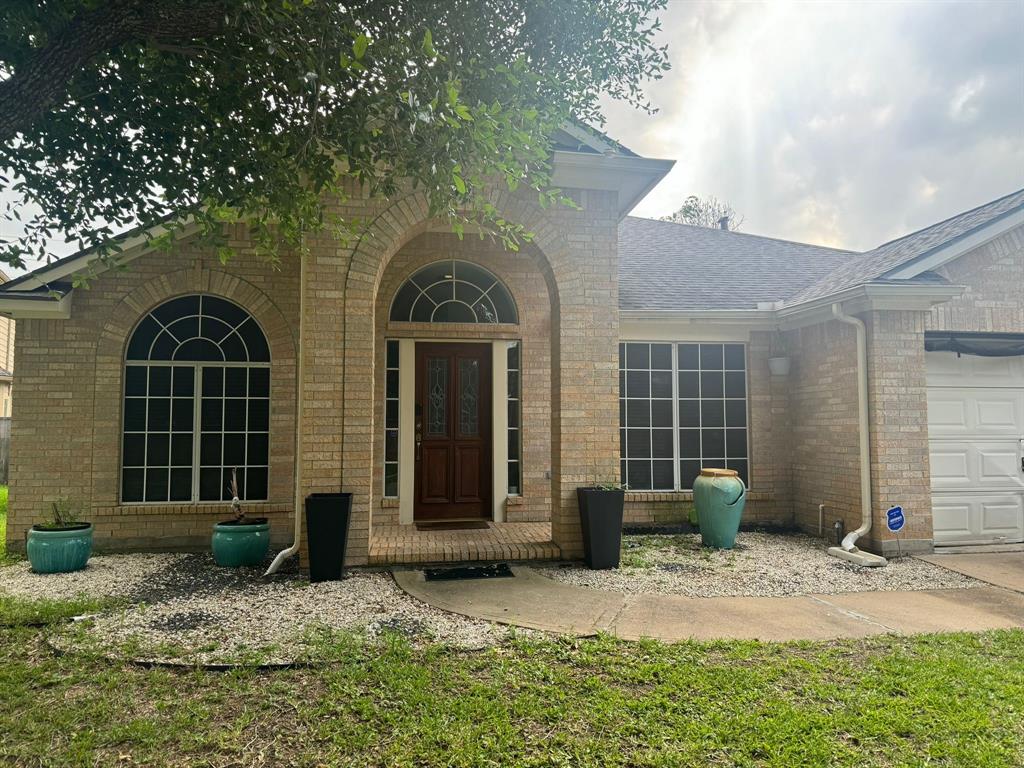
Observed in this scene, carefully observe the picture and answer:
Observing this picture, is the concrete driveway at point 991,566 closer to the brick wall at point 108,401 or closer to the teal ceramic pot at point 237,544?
the teal ceramic pot at point 237,544

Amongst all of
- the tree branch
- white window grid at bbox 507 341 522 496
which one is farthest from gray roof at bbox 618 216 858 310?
the tree branch

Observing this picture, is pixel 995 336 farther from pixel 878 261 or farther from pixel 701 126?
pixel 701 126

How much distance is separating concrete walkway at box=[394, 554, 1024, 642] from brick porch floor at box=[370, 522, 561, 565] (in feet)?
1.16

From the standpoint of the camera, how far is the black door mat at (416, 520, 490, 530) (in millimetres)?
7418

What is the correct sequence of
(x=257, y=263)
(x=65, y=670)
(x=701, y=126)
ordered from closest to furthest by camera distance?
(x=65, y=670)
(x=257, y=263)
(x=701, y=126)

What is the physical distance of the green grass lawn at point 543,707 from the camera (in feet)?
8.88

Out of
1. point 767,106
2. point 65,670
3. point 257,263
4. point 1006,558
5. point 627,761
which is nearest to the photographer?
point 627,761

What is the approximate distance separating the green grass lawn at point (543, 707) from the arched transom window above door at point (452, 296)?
185 inches

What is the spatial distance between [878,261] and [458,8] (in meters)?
6.68

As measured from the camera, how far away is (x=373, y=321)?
598cm

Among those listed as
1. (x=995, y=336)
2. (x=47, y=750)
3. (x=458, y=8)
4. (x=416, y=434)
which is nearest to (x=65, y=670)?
(x=47, y=750)

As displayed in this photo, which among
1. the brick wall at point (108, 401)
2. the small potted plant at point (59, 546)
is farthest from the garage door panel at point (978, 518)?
the small potted plant at point (59, 546)

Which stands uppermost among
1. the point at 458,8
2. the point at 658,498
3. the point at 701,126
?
the point at 701,126

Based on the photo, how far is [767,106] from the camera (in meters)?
10.5
